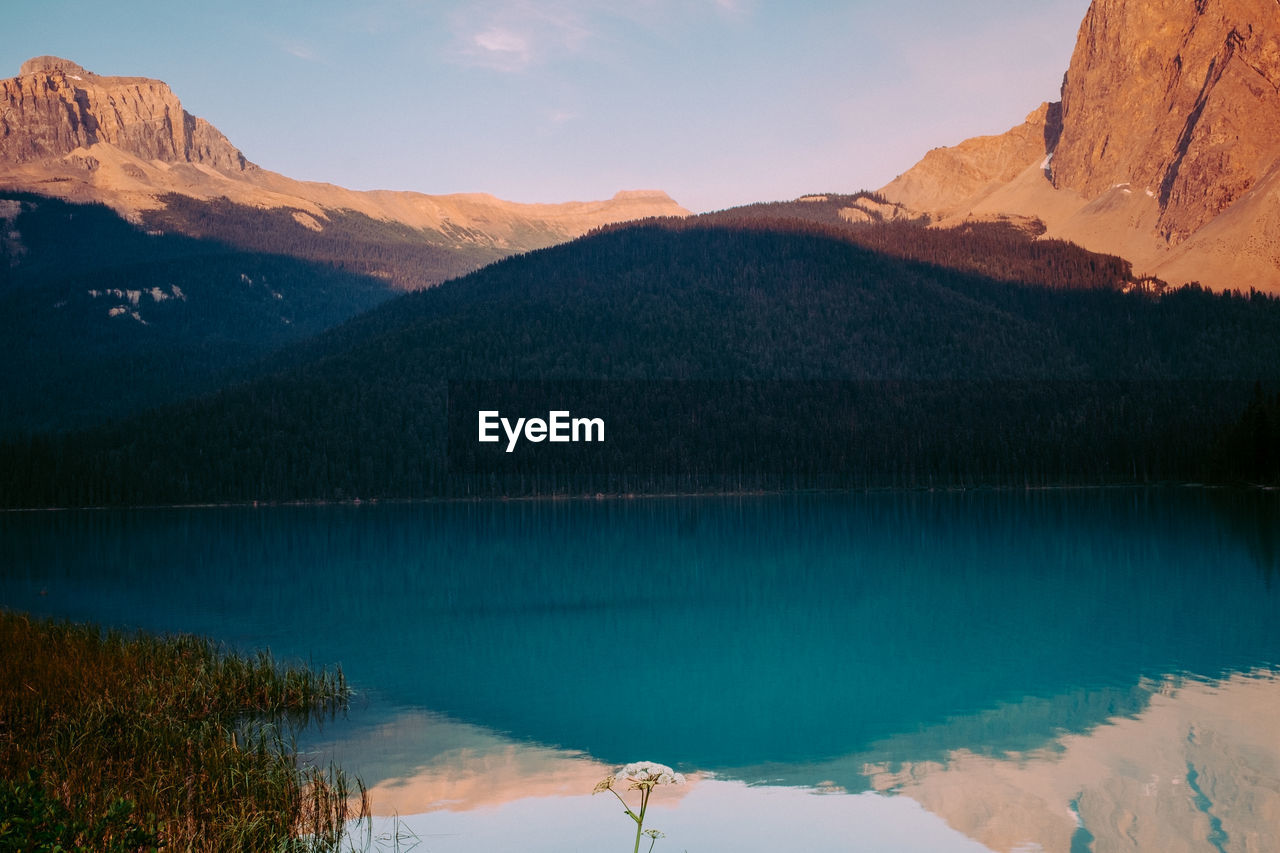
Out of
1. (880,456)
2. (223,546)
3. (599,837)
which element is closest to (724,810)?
(599,837)

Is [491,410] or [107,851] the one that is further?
[491,410]

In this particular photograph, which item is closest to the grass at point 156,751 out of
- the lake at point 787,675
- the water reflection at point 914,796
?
the lake at point 787,675

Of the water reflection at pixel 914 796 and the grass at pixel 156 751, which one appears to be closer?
the grass at pixel 156 751

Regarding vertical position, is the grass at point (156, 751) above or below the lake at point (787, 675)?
above

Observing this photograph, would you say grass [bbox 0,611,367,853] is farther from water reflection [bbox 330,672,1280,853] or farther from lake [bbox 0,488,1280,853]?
water reflection [bbox 330,672,1280,853]

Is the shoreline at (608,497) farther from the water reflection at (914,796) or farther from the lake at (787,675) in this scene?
the water reflection at (914,796)

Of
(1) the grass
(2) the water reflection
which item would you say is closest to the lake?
(2) the water reflection

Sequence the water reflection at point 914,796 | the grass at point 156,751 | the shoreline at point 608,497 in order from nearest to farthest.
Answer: the grass at point 156,751
the water reflection at point 914,796
the shoreline at point 608,497

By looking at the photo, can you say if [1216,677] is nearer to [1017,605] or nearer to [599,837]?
[1017,605]
